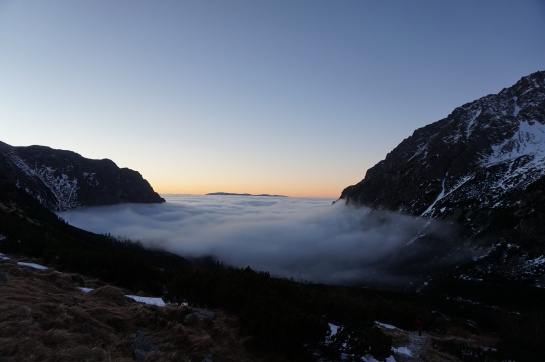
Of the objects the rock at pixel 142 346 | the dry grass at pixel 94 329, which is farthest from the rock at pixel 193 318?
the rock at pixel 142 346

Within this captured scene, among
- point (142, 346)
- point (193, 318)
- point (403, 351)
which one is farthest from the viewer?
point (403, 351)

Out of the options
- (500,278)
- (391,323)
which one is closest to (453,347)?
(391,323)

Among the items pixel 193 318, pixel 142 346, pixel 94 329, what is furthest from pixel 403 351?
pixel 94 329

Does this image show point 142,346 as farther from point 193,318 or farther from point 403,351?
point 403,351

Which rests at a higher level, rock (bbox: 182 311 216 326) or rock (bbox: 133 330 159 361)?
rock (bbox: 133 330 159 361)

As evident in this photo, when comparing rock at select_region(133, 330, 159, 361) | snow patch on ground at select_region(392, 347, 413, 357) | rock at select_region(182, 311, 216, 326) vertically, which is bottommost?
snow patch on ground at select_region(392, 347, 413, 357)

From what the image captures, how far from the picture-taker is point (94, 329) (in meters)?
8.97

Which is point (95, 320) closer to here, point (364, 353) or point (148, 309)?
point (148, 309)

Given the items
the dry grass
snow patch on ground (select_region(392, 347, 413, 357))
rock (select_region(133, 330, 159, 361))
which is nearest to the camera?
the dry grass

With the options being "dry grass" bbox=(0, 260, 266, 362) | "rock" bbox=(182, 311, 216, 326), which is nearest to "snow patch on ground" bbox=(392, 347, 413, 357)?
"dry grass" bbox=(0, 260, 266, 362)

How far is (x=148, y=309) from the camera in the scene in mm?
11422

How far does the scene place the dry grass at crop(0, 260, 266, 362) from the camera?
7.49m

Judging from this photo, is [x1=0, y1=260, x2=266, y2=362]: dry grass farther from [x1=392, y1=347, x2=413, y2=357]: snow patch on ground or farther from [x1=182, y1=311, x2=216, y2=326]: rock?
[x1=392, y1=347, x2=413, y2=357]: snow patch on ground

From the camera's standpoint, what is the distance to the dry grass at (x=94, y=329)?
24.6 feet
